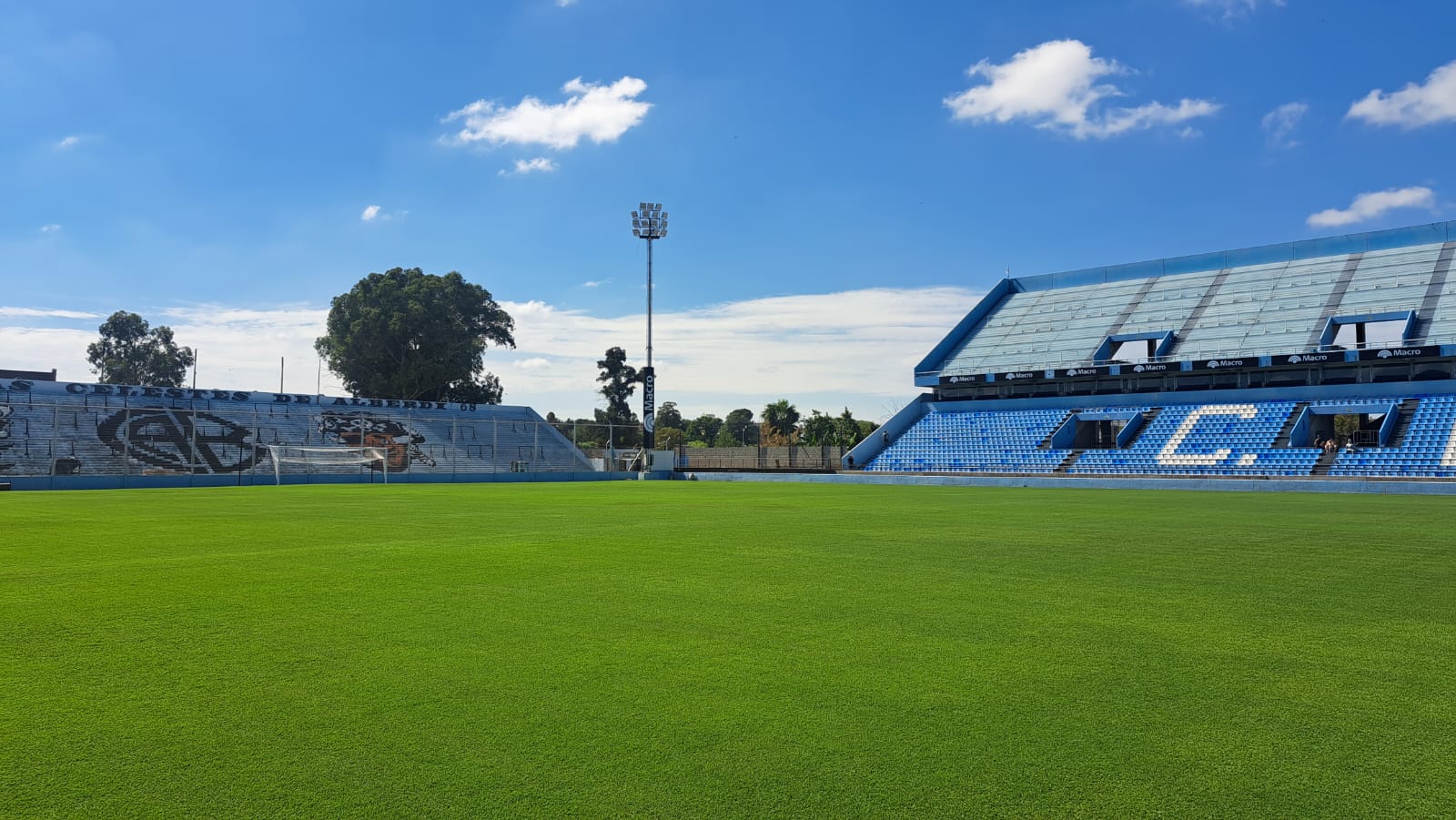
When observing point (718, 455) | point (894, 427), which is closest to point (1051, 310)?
point (894, 427)

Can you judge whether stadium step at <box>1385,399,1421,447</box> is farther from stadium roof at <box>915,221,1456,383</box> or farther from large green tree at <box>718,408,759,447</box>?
large green tree at <box>718,408,759,447</box>

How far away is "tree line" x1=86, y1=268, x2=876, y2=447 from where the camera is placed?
2311 inches

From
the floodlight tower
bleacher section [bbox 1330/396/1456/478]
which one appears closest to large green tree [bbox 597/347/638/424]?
the floodlight tower

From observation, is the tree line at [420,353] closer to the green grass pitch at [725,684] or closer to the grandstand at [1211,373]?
the grandstand at [1211,373]

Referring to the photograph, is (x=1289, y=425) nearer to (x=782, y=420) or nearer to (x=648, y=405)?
(x=648, y=405)

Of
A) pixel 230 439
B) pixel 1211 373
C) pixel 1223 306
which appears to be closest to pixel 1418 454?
pixel 1211 373

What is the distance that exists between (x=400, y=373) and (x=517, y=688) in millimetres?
58366

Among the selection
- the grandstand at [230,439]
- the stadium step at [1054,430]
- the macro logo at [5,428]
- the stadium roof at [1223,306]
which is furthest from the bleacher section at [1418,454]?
the macro logo at [5,428]

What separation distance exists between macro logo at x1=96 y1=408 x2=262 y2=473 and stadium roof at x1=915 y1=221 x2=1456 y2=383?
97.6 feet

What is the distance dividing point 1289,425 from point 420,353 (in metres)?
46.3

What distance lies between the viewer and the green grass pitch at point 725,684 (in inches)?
113

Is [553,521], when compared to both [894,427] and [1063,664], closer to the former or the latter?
[1063,664]

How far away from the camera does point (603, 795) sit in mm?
2816

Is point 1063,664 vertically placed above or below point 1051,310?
below
